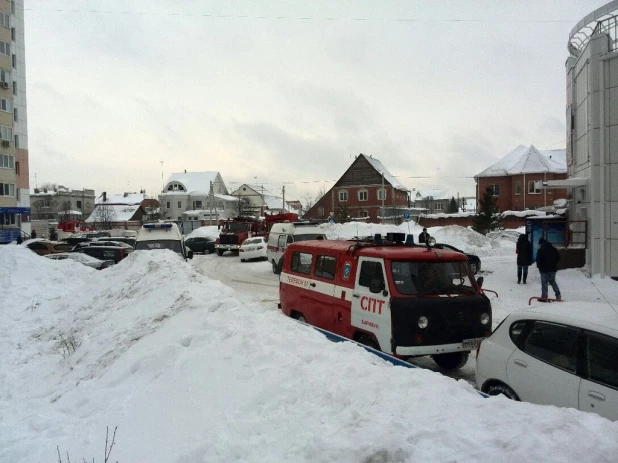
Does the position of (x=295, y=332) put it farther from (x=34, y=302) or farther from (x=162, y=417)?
(x=34, y=302)

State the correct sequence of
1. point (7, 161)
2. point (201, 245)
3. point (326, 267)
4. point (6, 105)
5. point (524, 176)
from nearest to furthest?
point (326, 267), point (201, 245), point (7, 161), point (6, 105), point (524, 176)

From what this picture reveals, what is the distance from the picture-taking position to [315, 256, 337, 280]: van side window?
8.55 meters

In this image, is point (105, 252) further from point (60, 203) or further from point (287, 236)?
point (60, 203)

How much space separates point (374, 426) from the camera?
11.0ft

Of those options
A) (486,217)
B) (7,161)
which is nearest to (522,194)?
(486,217)

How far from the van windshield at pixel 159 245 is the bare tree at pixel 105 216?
64.3 meters

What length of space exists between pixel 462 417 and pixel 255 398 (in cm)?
194

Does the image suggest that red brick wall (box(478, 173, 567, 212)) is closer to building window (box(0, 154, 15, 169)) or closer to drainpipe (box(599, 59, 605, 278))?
drainpipe (box(599, 59, 605, 278))

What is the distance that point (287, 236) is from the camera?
73.9 feet

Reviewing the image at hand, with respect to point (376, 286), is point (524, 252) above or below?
below

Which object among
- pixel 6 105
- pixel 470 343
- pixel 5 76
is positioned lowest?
pixel 470 343

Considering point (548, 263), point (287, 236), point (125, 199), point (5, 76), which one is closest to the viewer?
point (548, 263)

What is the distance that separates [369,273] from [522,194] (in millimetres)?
56494

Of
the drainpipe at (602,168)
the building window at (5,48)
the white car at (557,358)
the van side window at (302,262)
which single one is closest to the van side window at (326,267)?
the van side window at (302,262)
